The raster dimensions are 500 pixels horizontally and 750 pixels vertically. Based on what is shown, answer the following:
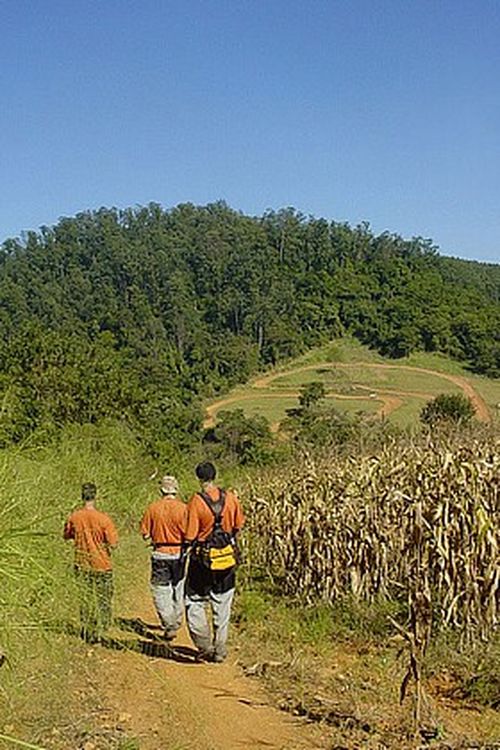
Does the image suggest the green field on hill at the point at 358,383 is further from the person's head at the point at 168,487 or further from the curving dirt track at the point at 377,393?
the person's head at the point at 168,487

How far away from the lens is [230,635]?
10.0m

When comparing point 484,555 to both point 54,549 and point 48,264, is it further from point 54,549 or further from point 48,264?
point 48,264

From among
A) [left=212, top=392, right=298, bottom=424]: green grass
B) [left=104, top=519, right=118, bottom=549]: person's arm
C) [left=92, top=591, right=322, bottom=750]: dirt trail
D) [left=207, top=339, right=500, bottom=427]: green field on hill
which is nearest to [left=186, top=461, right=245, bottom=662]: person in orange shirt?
[left=92, top=591, right=322, bottom=750]: dirt trail

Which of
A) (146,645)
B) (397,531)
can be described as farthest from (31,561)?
(397,531)

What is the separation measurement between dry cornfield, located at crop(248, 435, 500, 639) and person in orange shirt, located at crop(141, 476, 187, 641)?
2.29 m

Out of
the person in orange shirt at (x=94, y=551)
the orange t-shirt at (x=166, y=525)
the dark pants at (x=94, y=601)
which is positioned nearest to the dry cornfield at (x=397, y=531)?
the orange t-shirt at (x=166, y=525)

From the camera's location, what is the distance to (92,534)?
8.67 meters

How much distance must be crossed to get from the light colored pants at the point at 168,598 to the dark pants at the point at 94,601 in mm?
514

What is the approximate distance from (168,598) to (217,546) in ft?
4.19

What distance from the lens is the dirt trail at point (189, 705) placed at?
21.6 feet

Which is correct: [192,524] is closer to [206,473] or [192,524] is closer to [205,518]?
[205,518]

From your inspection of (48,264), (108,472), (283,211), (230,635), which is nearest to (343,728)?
(230,635)

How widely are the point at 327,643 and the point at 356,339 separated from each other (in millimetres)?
74649

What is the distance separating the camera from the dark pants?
6770 mm
